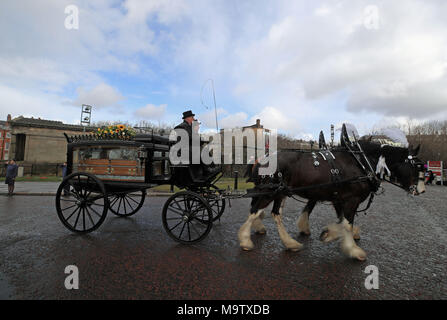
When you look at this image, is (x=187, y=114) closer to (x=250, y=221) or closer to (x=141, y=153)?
(x=141, y=153)

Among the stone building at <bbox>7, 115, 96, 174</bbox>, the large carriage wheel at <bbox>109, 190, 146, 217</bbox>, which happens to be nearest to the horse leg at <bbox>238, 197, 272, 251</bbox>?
the large carriage wheel at <bbox>109, 190, 146, 217</bbox>

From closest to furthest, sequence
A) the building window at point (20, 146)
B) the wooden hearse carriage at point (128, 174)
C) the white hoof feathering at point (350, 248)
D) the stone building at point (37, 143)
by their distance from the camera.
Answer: the white hoof feathering at point (350, 248) → the wooden hearse carriage at point (128, 174) → the stone building at point (37, 143) → the building window at point (20, 146)

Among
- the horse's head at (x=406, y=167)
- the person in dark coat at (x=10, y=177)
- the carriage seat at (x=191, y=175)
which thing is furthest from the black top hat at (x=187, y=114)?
the person in dark coat at (x=10, y=177)

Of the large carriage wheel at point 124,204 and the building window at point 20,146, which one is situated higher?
the building window at point 20,146

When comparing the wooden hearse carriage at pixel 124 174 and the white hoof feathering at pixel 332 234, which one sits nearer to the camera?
the white hoof feathering at pixel 332 234

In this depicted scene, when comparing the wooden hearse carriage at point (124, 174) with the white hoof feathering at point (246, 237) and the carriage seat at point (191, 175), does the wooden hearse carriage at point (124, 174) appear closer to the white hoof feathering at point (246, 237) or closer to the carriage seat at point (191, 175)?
the carriage seat at point (191, 175)

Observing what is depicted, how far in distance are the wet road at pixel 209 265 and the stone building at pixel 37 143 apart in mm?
25169

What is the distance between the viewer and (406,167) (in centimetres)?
387

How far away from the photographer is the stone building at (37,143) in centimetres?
2511

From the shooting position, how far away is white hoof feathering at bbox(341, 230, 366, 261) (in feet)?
11.3
